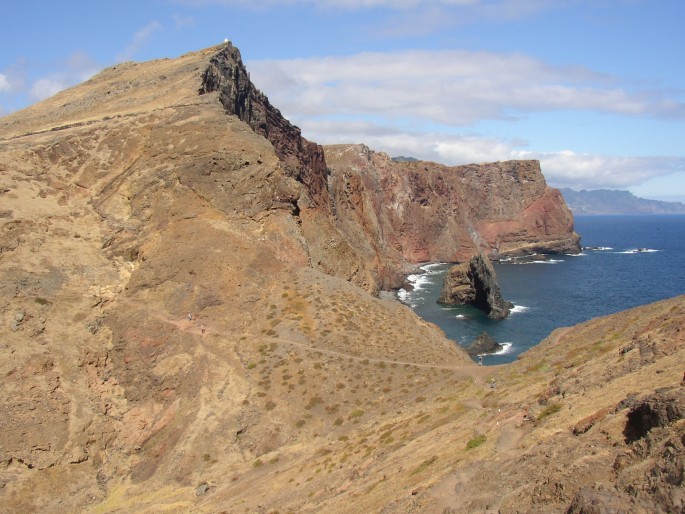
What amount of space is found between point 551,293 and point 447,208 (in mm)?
65625

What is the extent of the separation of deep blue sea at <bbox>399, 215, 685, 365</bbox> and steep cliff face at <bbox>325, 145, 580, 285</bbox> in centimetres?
985

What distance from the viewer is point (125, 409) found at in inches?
1316

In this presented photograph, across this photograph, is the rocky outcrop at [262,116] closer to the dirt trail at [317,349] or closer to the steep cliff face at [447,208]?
the steep cliff face at [447,208]

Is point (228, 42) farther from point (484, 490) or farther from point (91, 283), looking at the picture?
point (484, 490)

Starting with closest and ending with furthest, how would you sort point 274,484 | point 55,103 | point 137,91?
1. point 274,484
2. point 137,91
3. point 55,103

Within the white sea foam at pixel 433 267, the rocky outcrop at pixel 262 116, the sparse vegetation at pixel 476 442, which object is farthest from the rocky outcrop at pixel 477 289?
the sparse vegetation at pixel 476 442

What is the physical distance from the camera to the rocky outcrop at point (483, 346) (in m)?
70.1

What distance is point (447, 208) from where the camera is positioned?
170125 millimetres

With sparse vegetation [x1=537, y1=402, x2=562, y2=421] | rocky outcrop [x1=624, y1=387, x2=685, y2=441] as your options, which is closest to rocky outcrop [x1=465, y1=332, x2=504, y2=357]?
sparse vegetation [x1=537, y1=402, x2=562, y2=421]

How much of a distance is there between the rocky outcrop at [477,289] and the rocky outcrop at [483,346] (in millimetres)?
17020

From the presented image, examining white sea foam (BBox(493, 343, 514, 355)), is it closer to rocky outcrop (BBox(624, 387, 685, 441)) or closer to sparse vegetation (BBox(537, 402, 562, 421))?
sparse vegetation (BBox(537, 402, 562, 421))

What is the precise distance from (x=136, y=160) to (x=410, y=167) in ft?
426

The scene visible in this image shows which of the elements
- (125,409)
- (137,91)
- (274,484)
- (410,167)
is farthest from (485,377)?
(410,167)

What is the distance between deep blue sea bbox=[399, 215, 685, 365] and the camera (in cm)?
8256
